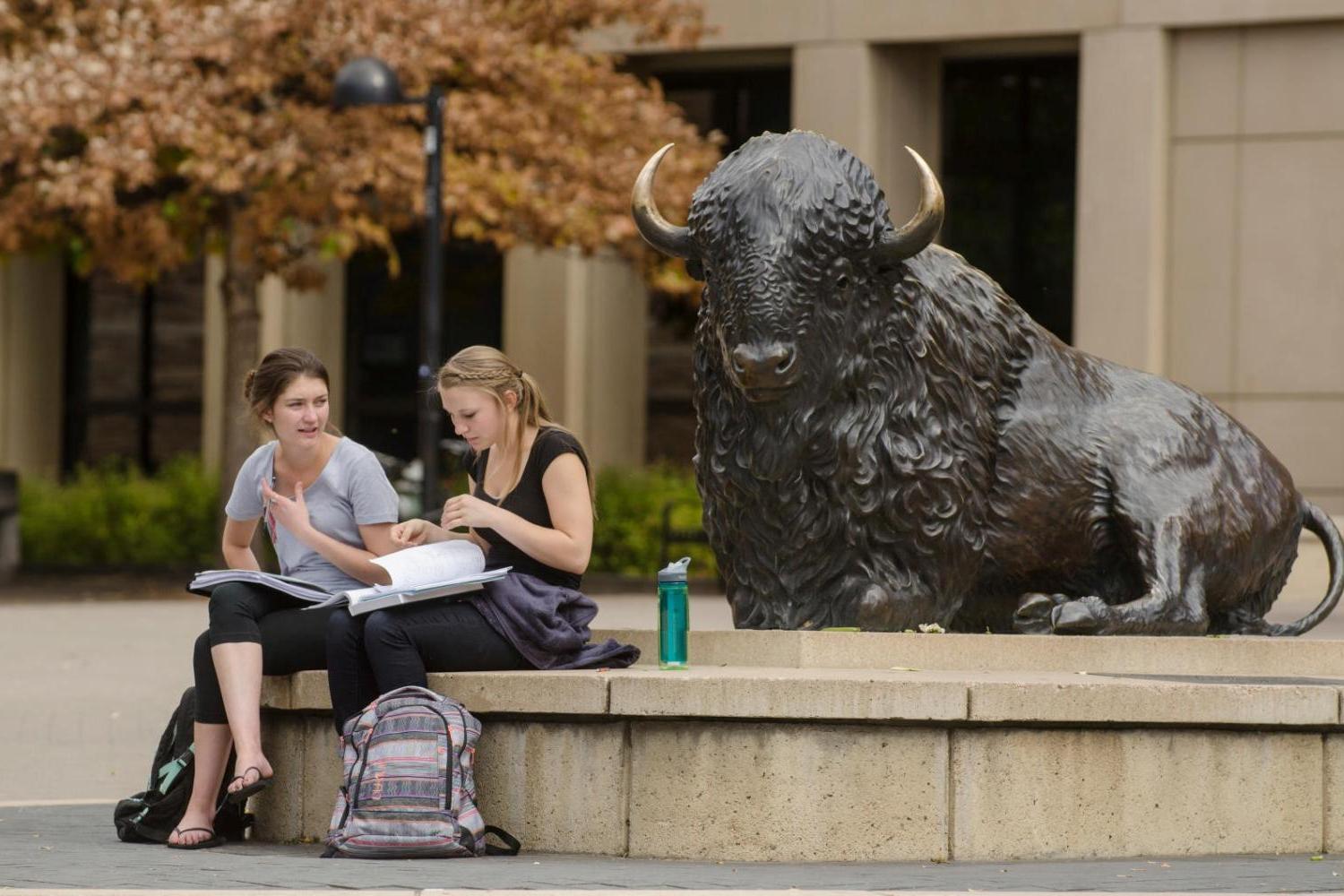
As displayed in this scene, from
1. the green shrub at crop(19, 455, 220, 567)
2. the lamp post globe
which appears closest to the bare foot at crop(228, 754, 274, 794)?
the lamp post globe

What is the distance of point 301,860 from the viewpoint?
667cm

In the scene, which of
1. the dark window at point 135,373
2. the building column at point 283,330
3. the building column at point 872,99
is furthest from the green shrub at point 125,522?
the building column at point 872,99

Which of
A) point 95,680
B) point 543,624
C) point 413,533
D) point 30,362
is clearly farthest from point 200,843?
point 30,362

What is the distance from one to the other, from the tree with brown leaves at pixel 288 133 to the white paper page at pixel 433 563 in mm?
12244

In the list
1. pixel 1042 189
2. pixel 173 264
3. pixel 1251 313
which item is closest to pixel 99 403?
pixel 173 264

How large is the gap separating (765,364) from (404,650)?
1.37 metres

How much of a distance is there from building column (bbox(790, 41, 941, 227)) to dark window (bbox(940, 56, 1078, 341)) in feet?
3.65

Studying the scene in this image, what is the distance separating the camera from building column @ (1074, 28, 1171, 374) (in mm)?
22344

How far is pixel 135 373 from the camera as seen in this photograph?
3081 centimetres

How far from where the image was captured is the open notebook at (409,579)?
268 inches

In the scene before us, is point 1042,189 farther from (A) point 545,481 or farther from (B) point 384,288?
(A) point 545,481

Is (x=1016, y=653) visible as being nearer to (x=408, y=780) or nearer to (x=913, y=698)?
(x=913, y=698)

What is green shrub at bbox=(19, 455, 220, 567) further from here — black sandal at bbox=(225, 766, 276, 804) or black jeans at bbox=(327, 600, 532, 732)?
black jeans at bbox=(327, 600, 532, 732)

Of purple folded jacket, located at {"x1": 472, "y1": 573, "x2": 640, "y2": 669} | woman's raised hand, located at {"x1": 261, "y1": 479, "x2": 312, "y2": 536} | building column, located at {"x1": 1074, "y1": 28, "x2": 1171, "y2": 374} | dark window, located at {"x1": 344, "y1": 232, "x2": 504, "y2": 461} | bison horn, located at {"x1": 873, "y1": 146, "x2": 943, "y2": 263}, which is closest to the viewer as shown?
purple folded jacket, located at {"x1": 472, "y1": 573, "x2": 640, "y2": 669}
